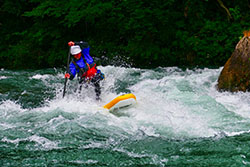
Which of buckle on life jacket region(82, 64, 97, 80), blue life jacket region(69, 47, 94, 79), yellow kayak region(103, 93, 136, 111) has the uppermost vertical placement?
blue life jacket region(69, 47, 94, 79)

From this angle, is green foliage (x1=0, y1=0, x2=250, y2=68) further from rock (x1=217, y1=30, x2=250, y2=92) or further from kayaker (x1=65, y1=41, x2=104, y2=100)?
kayaker (x1=65, y1=41, x2=104, y2=100)

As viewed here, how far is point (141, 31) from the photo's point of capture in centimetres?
1057

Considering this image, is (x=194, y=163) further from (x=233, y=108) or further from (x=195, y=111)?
(x=233, y=108)

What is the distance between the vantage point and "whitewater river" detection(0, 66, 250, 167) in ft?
13.0

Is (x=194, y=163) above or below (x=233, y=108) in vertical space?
above

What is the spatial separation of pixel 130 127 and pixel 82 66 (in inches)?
74.9

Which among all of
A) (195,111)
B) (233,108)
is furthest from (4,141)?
(233,108)

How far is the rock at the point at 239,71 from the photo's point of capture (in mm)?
6543

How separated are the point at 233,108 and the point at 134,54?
17.1ft

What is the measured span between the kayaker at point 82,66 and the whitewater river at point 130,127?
27cm

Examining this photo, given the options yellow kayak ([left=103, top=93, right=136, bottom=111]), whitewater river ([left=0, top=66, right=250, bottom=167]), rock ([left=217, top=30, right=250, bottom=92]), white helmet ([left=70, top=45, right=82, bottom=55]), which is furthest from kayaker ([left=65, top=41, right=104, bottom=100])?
rock ([left=217, top=30, right=250, bottom=92])

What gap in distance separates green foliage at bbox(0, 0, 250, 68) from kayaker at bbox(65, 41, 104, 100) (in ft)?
13.3

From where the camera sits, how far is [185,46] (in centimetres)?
1029

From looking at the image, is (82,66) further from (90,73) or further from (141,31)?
(141,31)
